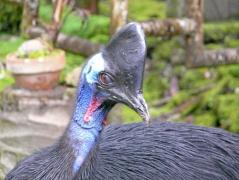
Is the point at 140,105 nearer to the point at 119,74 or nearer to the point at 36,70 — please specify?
the point at 119,74

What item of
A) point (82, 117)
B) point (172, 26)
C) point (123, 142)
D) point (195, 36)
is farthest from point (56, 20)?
point (82, 117)

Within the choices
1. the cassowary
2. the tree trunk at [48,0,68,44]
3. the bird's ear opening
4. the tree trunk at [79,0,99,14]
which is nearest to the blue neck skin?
the cassowary

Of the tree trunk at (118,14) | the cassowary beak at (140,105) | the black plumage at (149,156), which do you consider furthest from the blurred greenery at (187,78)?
the cassowary beak at (140,105)

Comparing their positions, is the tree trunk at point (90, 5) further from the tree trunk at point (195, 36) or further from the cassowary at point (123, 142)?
the cassowary at point (123, 142)

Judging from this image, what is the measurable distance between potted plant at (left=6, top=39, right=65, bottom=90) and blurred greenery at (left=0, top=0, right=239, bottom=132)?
30 cm

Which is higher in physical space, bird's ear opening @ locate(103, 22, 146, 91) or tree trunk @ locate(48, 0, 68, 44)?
bird's ear opening @ locate(103, 22, 146, 91)

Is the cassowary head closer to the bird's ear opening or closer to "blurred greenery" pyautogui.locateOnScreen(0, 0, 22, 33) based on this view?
the bird's ear opening

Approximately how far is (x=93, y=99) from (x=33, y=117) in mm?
2529

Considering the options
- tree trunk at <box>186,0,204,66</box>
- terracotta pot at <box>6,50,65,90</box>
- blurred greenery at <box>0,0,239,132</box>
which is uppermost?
tree trunk at <box>186,0,204,66</box>

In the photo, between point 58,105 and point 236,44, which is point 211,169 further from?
point 236,44

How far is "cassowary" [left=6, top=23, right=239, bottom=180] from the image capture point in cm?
296

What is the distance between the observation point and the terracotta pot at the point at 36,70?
5.55 meters

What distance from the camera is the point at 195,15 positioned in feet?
20.0

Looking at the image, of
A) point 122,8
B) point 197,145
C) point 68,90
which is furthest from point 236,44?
point 197,145
